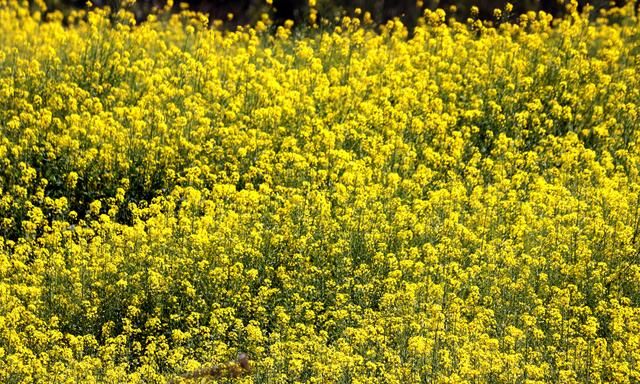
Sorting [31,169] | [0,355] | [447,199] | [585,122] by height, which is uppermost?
[585,122]

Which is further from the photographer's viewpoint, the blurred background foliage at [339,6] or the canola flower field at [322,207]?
the blurred background foliage at [339,6]

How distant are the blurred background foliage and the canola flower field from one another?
10.5 feet

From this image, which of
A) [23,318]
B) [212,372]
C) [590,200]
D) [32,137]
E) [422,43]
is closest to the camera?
[212,372]

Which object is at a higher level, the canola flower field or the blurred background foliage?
the blurred background foliage

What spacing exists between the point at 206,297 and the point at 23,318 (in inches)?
42.0

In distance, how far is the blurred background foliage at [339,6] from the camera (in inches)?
558

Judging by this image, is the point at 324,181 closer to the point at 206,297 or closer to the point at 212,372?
the point at 206,297

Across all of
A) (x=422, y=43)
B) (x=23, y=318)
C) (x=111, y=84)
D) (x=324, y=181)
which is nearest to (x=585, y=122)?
(x=422, y=43)

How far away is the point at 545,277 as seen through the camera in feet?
21.7

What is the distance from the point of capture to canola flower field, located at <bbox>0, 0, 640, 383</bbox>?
242 inches

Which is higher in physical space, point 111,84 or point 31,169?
point 111,84

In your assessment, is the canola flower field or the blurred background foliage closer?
the canola flower field

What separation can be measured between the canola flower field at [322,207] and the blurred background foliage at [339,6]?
3.19 m

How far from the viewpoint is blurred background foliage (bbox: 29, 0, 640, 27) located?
14.2m
